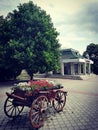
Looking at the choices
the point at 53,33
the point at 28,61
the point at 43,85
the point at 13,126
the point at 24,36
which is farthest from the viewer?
the point at 53,33

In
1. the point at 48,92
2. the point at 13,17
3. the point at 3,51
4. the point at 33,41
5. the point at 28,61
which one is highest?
the point at 13,17

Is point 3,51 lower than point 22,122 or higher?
higher

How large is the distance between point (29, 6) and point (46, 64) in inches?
Answer: 315

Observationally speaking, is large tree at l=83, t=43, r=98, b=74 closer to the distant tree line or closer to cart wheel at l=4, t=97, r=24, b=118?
the distant tree line

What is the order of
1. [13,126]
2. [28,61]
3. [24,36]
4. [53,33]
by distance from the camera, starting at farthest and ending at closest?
[53,33] → [24,36] → [28,61] → [13,126]

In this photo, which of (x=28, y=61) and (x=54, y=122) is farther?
(x=28, y=61)

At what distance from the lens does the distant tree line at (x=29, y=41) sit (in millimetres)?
17422

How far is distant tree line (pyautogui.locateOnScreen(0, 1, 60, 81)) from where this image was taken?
686 inches

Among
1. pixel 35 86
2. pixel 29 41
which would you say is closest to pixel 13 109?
pixel 35 86

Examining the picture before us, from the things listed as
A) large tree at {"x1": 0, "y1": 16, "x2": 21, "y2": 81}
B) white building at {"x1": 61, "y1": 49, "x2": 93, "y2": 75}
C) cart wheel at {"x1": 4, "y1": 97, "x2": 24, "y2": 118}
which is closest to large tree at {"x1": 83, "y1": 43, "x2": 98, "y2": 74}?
white building at {"x1": 61, "y1": 49, "x2": 93, "y2": 75}

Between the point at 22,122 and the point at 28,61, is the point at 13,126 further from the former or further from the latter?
the point at 28,61

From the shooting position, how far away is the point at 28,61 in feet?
56.8

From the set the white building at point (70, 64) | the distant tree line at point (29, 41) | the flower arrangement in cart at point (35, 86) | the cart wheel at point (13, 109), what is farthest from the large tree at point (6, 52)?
the white building at point (70, 64)

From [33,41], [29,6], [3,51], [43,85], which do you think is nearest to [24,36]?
[33,41]
